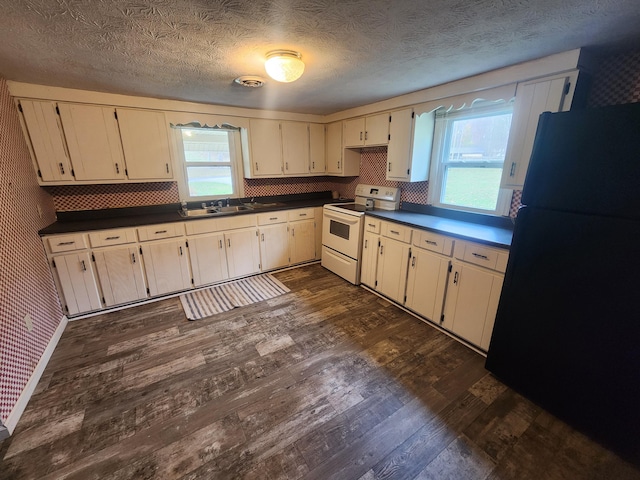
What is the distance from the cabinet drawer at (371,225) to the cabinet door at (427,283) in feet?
1.79

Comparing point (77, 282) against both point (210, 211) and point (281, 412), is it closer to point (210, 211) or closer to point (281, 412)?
point (210, 211)

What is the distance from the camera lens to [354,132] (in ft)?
12.0

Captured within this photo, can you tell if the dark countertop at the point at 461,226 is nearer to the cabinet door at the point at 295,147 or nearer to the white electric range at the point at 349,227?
the white electric range at the point at 349,227

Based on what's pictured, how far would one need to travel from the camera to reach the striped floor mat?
9.45 feet

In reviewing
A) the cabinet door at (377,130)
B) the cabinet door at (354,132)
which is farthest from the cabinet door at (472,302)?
the cabinet door at (354,132)

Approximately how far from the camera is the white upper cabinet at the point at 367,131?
3231mm

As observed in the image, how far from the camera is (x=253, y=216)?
11.5 ft

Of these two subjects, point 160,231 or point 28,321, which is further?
point 160,231

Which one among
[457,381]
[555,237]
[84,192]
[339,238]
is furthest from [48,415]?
[555,237]

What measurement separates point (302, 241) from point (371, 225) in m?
1.22

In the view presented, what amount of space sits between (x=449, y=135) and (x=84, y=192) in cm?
401

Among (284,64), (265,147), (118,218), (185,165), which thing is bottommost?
(118,218)

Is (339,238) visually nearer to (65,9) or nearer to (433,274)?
(433,274)

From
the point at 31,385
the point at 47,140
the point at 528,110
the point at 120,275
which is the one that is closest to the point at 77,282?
the point at 120,275
